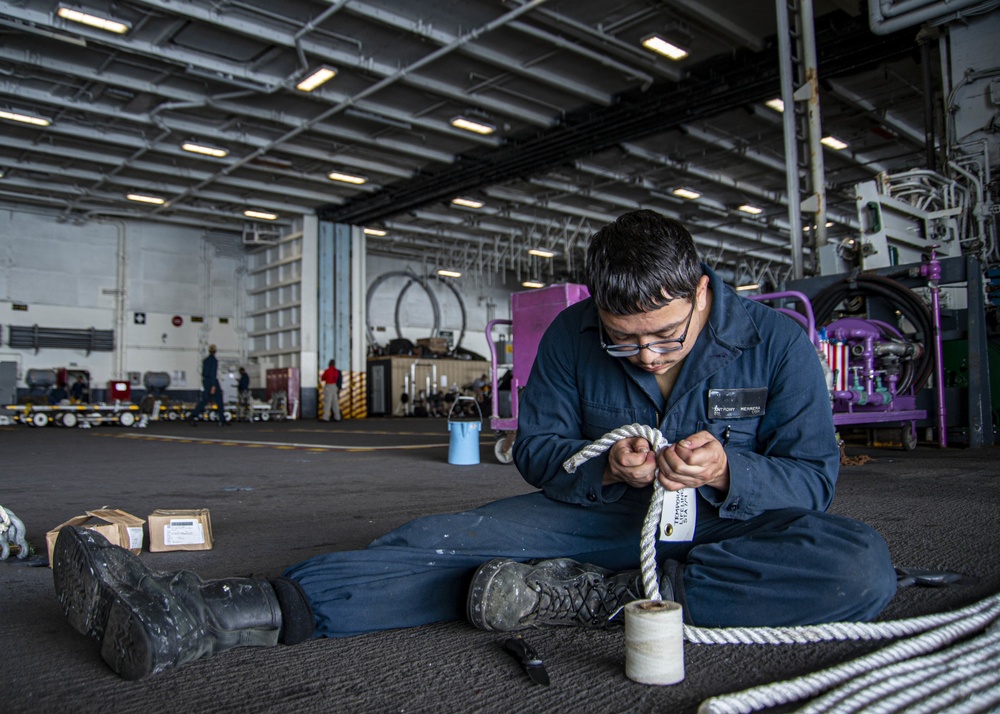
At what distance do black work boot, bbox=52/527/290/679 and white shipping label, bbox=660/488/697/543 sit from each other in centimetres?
84

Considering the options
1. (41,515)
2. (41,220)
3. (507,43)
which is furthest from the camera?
(41,220)

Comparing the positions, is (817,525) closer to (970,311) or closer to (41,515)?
Answer: (41,515)

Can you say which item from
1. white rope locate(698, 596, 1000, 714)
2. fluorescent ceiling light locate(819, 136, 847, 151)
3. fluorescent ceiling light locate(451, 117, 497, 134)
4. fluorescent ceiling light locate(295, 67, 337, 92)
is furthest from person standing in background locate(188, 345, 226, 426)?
white rope locate(698, 596, 1000, 714)

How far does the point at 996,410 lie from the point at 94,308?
59.1ft

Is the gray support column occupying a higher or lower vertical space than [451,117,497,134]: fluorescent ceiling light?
lower

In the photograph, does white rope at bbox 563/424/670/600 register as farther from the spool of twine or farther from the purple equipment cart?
the purple equipment cart

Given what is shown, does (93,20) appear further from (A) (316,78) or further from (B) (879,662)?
(B) (879,662)

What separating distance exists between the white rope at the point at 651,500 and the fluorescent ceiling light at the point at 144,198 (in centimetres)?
1703

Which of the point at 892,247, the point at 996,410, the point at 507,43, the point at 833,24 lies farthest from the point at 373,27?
the point at 996,410

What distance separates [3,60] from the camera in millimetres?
10180

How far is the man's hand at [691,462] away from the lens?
1.39 m

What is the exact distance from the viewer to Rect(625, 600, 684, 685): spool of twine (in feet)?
4.09

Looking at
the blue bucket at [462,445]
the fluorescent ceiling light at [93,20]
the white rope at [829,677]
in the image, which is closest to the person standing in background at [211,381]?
the fluorescent ceiling light at [93,20]

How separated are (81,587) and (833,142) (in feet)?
48.2
